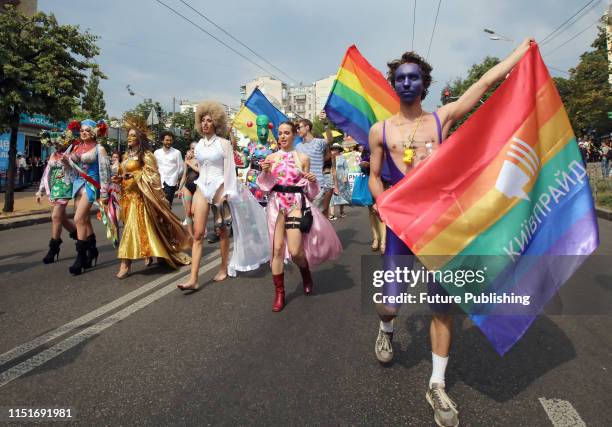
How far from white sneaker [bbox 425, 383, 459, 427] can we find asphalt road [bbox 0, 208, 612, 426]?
7 centimetres

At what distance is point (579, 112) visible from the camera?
27.2m

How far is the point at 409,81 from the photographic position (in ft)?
9.80

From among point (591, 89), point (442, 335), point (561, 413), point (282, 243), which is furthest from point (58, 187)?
point (591, 89)

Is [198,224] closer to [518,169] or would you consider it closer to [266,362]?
[266,362]

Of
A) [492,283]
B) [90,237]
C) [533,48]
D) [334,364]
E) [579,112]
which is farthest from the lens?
[579,112]

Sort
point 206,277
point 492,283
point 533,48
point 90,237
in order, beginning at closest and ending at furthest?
point 492,283
point 533,48
point 206,277
point 90,237

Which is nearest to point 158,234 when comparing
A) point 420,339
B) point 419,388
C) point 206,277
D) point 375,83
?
point 206,277

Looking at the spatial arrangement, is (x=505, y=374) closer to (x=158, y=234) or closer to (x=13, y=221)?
(x=158, y=234)

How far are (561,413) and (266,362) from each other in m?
1.78

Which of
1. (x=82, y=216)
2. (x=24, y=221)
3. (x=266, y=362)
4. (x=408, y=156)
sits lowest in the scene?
(x=24, y=221)

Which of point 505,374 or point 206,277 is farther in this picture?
point 206,277

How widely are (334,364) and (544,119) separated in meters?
2.03

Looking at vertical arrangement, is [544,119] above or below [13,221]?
above

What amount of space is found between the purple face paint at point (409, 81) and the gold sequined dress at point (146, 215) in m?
4.12
